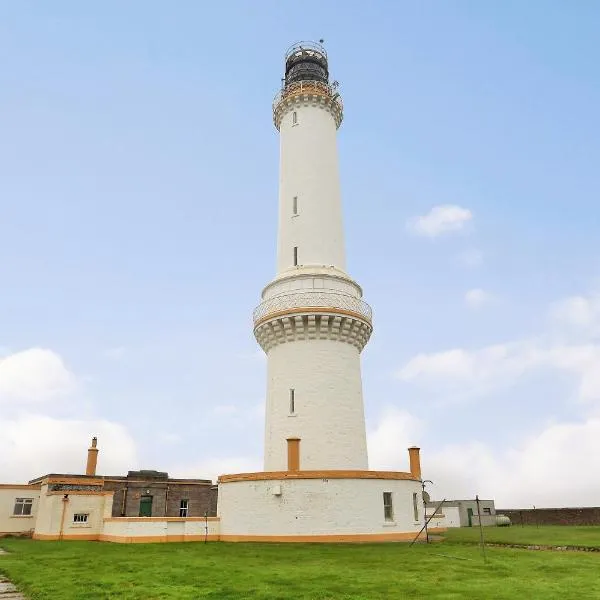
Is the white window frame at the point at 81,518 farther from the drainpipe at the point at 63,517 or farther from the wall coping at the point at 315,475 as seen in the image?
the wall coping at the point at 315,475

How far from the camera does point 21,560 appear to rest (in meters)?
18.5

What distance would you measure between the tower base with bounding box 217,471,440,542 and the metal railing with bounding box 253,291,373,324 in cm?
935

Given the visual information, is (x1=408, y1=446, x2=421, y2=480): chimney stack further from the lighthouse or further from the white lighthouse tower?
the lighthouse

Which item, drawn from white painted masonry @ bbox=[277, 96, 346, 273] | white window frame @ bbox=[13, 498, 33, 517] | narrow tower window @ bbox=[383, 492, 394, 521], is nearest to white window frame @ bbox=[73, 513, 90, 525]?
white window frame @ bbox=[13, 498, 33, 517]

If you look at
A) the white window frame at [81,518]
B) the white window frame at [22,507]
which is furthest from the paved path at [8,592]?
the white window frame at [22,507]

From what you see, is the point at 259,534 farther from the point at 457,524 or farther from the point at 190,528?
the point at 457,524

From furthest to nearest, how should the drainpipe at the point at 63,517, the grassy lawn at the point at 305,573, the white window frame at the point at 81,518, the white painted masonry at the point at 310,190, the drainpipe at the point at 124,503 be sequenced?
the drainpipe at the point at 124,503 < the white painted masonry at the point at 310,190 < the white window frame at the point at 81,518 < the drainpipe at the point at 63,517 < the grassy lawn at the point at 305,573

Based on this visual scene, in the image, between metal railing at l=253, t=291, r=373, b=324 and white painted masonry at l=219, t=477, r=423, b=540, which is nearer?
white painted masonry at l=219, t=477, r=423, b=540

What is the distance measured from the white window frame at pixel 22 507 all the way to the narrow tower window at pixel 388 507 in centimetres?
2588

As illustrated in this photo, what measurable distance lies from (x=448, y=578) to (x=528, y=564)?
4000mm

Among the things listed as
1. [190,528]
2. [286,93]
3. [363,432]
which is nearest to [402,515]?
[363,432]

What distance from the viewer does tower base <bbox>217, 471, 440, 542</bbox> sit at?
2397cm

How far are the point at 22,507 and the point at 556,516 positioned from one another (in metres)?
38.2

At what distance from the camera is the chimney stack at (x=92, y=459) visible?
131 feet
